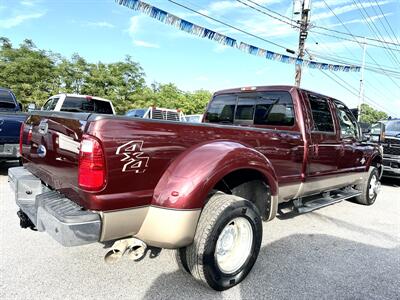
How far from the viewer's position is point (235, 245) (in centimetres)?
308

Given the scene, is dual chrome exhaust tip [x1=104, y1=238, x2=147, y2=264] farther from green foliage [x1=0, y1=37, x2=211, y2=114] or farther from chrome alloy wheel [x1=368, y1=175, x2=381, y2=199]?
green foliage [x1=0, y1=37, x2=211, y2=114]

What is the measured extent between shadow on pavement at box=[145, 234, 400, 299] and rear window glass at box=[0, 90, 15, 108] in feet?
24.7

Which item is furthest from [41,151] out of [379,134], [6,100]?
[379,134]

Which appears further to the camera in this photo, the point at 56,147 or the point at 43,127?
the point at 43,127

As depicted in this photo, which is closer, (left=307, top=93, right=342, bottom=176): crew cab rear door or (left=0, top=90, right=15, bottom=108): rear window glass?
(left=307, top=93, right=342, bottom=176): crew cab rear door

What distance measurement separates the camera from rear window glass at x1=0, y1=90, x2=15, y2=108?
840 centimetres

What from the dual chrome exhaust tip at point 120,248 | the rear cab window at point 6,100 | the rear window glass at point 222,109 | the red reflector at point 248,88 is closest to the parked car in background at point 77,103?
the rear cab window at point 6,100

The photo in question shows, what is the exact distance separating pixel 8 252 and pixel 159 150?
2.16 meters

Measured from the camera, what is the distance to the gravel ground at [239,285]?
279cm

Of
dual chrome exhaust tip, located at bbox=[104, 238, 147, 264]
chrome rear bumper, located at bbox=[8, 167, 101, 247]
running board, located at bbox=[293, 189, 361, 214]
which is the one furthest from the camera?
running board, located at bbox=[293, 189, 361, 214]

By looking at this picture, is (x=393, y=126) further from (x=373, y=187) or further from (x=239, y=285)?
(x=239, y=285)

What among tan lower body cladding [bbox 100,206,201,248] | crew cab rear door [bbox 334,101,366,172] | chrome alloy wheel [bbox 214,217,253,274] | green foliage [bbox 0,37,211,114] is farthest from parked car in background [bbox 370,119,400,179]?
green foliage [bbox 0,37,211,114]

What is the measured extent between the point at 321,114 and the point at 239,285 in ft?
8.95

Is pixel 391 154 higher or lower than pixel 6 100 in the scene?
lower
